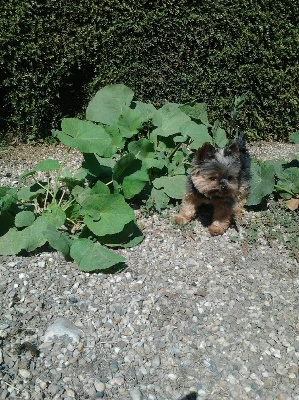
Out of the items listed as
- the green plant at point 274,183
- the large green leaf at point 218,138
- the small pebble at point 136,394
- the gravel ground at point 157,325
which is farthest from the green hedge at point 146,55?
the small pebble at point 136,394

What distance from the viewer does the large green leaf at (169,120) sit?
19.5 ft

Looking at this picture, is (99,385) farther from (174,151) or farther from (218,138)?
(218,138)

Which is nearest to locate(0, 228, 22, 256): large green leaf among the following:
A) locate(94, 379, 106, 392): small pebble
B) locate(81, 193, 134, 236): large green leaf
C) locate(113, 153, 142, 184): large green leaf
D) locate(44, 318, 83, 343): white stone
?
locate(81, 193, 134, 236): large green leaf

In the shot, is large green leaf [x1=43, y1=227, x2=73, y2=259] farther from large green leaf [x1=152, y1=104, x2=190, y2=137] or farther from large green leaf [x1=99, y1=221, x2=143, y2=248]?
large green leaf [x1=152, y1=104, x2=190, y2=137]

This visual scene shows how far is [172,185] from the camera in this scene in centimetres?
573

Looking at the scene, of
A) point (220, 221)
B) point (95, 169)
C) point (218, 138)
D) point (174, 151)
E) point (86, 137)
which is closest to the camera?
point (86, 137)

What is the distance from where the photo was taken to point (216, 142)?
6172mm

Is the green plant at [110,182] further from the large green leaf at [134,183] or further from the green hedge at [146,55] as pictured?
the green hedge at [146,55]

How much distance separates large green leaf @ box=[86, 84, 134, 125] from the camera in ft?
19.7

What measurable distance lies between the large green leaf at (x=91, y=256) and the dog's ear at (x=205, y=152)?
1.38 metres

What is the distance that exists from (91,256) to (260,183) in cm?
229

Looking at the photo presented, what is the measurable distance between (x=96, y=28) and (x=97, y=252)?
3272 millimetres

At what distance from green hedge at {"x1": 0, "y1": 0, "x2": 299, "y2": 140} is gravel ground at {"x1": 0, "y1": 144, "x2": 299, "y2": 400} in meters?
2.60

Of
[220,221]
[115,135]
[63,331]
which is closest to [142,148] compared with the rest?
[115,135]
